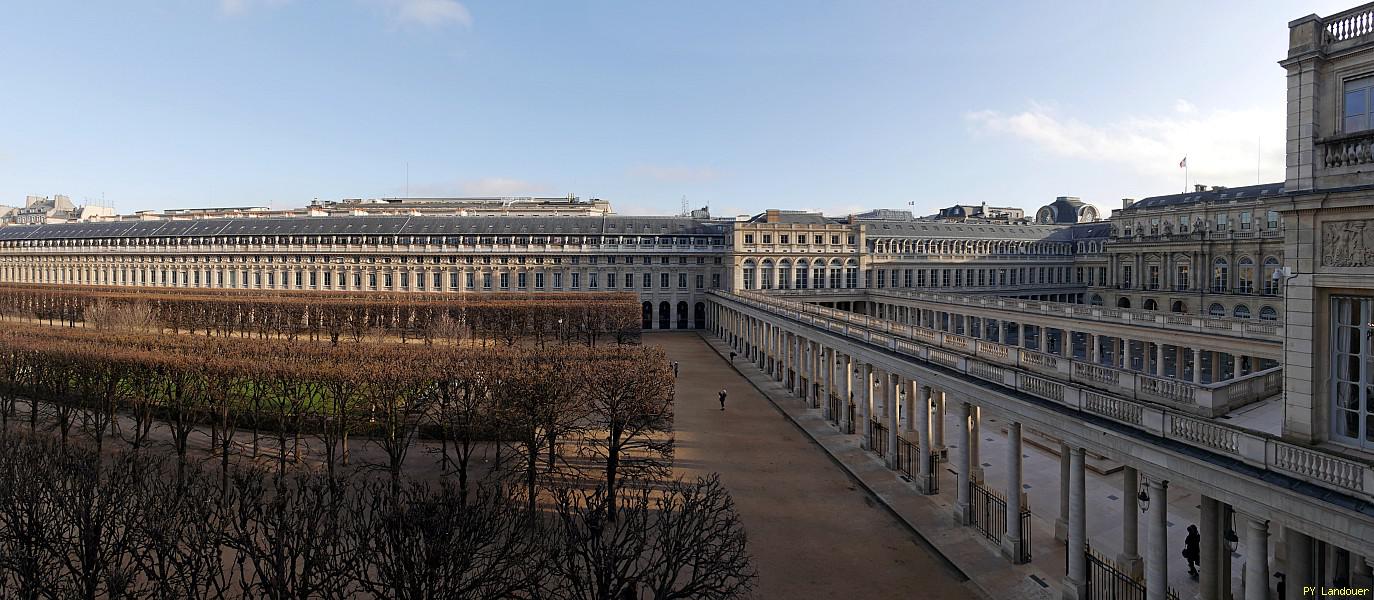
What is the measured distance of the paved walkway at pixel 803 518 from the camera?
18.0m

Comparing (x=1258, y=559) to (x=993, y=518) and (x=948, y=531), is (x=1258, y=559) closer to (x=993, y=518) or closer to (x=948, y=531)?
(x=993, y=518)

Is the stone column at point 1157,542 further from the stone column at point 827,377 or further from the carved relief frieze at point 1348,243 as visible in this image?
the stone column at point 827,377

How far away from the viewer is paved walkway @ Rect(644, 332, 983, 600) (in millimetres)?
18047

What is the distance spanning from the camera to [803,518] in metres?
22.7

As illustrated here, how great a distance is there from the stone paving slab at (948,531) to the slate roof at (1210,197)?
63.0m

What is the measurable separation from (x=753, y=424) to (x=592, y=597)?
24.5 m

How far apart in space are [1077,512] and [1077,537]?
2.26 ft

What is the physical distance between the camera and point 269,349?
34.7m

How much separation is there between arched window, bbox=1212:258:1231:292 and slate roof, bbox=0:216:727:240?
190 ft

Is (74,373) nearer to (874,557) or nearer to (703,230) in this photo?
(874,557)

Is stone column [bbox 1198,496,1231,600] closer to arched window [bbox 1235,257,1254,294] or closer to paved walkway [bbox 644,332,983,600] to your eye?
paved walkway [bbox 644,332,983,600]

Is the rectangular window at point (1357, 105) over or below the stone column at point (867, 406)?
over

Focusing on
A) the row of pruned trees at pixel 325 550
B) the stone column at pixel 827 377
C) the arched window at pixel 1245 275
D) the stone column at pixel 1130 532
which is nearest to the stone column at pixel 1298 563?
the stone column at pixel 1130 532

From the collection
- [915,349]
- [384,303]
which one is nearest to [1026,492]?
[915,349]
